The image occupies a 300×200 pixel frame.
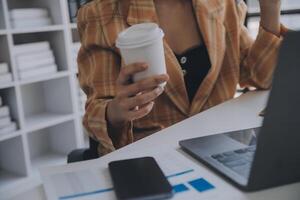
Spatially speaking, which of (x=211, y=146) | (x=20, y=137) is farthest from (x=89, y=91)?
(x=20, y=137)

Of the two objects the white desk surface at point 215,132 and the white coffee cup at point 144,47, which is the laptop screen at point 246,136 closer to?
the white desk surface at point 215,132

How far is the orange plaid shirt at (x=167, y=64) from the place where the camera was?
37.7 inches

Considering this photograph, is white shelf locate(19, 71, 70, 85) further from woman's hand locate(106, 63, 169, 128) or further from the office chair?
woman's hand locate(106, 63, 169, 128)

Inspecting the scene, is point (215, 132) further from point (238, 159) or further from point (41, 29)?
point (41, 29)

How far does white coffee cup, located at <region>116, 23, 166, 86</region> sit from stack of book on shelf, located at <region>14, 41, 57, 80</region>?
154cm

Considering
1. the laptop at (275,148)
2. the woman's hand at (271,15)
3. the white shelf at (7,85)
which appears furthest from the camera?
the white shelf at (7,85)

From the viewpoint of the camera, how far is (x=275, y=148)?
0.45 meters

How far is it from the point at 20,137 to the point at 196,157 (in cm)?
174

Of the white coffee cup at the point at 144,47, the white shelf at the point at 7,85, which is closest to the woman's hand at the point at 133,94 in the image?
the white coffee cup at the point at 144,47

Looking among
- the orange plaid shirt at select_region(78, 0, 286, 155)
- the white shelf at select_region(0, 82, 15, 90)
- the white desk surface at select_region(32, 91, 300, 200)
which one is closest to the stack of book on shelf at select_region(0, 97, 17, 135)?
the white shelf at select_region(0, 82, 15, 90)

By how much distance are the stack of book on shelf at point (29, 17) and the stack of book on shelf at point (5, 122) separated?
49 centimetres

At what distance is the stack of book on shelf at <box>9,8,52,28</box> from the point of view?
2057 mm

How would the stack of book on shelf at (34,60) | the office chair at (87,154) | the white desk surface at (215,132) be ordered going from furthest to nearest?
the stack of book on shelf at (34,60), the office chair at (87,154), the white desk surface at (215,132)

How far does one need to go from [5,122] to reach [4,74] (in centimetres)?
28
